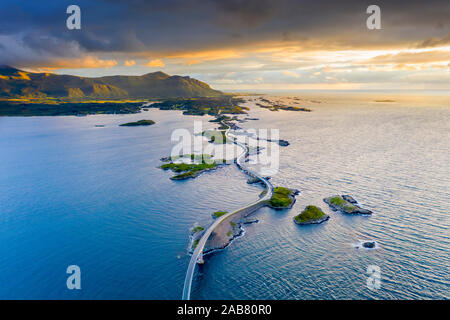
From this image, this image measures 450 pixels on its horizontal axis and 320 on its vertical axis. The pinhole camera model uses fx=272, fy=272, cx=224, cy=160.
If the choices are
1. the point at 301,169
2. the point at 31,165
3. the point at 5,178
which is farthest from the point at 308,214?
the point at 31,165

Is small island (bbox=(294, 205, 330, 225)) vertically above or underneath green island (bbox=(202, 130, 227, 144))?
underneath

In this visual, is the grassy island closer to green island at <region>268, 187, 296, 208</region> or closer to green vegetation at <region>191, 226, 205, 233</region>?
green island at <region>268, 187, 296, 208</region>

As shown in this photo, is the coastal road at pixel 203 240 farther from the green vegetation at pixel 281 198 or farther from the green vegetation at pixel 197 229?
the green vegetation at pixel 197 229

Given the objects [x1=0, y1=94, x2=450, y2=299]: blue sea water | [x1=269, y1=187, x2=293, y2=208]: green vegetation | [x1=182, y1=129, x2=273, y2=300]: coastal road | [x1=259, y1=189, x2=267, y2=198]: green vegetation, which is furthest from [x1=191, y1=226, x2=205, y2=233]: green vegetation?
[x1=259, y1=189, x2=267, y2=198]: green vegetation

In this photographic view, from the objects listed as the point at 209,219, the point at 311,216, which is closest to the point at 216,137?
the point at 209,219

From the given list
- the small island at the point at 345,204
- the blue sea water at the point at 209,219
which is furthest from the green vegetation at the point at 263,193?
the small island at the point at 345,204
